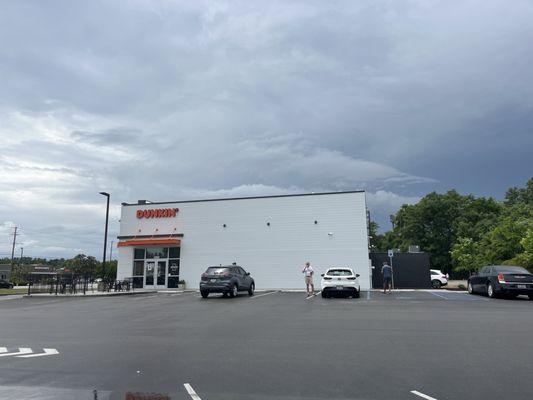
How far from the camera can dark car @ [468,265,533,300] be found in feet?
60.5

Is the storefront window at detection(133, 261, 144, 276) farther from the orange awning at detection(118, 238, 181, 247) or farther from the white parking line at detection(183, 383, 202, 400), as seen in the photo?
the white parking line at detection(183, 383, 202, 400)

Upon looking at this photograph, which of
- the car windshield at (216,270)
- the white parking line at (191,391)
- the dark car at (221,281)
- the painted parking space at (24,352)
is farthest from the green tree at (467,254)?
the white parking line at (191,391)

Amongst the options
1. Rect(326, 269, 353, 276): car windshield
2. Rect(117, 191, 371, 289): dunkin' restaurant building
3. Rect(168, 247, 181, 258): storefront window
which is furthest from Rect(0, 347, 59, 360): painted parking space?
Rect(168, 247, 181, 258): storefront window

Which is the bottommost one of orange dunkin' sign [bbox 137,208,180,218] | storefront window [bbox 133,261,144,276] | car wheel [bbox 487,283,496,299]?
car wheel [bbox 487,283,496,299]

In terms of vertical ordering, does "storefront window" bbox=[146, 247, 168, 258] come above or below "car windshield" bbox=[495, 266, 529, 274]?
above

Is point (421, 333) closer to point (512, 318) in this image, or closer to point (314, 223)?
point (512, 318)

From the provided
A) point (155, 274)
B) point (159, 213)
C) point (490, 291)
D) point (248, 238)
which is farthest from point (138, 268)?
point (490, 291)

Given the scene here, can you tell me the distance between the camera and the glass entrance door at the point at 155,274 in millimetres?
33625

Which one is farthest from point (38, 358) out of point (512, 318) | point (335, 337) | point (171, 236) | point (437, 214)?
point (437, 214)

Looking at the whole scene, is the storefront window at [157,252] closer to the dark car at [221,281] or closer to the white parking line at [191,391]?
the dark car at [221,281]

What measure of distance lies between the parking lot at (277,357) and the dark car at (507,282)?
6236 millimetres

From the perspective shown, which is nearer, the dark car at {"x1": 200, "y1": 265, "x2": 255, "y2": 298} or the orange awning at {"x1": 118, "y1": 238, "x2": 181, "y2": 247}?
the dark car at {"x1": 200, "y1": 265, "x2": 255, "y2": 298}

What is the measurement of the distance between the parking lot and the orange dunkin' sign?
2131 cm

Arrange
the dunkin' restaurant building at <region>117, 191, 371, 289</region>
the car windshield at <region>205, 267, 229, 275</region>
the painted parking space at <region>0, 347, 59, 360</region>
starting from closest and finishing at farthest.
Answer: the painted parking space at <region>0, 347, 59, 360</region> < the car windshield at <region>205, 267, 229, 275</region> < the dunkin' restaurant building at <region>117, 191, 371, 289</region>
